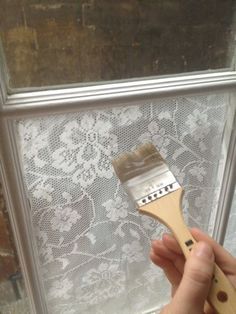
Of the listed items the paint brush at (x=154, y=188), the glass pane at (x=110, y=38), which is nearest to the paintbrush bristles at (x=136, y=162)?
the paint brush at (x=154, y=188)

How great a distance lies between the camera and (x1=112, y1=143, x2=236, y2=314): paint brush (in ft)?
1.68

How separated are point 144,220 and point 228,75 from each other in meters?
0.31

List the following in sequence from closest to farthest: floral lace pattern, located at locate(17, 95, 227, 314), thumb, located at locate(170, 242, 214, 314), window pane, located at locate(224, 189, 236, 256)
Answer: thumb, located at locate(170, 242, 214, 314) < floral lace pattern, located at locate(17, 95, 227, 314) < window pane, located at locate(224, 189, 236, 256)

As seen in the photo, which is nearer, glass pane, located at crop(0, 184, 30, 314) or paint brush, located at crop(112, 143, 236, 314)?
paint brush, located at crop(112, 143, 236, 314)

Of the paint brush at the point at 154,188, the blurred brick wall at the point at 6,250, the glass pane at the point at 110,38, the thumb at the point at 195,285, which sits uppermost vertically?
the glass pane at the point at 110,38

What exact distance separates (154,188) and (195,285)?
147mm

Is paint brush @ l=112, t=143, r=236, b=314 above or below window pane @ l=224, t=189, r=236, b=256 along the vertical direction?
above

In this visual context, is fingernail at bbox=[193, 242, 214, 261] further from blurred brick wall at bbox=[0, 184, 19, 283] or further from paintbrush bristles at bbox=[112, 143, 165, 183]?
blurred brick wall at bbox=[0, 184, 19, 283]

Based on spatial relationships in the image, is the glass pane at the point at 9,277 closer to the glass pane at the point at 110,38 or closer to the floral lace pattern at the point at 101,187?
the floral lace pattern at the point at 101,187

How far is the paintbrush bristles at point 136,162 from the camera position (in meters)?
0.54

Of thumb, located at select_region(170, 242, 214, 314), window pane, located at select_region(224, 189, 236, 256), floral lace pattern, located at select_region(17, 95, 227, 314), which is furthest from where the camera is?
window pane, located at select_region(224, 189, 236, 256)

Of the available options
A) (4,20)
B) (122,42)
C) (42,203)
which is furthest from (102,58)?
(42,203)

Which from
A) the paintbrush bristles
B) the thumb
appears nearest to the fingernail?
the thumb

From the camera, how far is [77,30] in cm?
50
